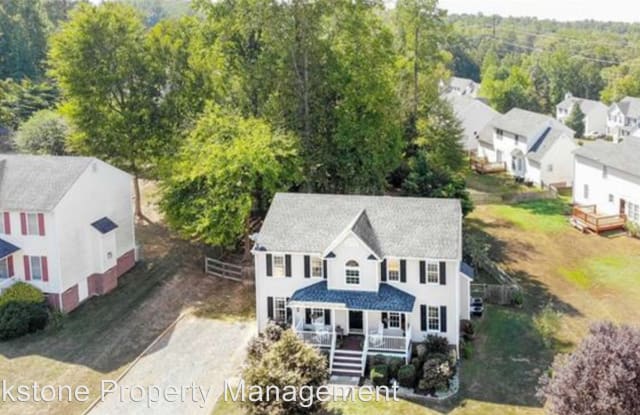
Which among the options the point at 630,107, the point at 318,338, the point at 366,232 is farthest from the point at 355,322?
the point at 630,107

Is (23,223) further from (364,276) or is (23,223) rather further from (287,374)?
(287,374)

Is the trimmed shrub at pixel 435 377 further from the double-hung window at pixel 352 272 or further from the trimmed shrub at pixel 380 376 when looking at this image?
the double-hung window at pixel 352 272

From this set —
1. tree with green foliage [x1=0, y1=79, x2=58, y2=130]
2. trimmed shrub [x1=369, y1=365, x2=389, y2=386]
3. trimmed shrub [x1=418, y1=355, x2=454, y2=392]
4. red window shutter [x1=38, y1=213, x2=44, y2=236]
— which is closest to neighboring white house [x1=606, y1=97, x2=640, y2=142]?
tree with green foliage [x1=0, y1=79, x2=58, y2=130]

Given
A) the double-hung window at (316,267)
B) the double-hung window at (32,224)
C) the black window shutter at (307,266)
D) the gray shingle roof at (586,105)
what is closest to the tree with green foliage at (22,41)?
the double-hung window at (32,224)

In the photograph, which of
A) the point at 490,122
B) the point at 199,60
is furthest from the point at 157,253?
the point at 490,122

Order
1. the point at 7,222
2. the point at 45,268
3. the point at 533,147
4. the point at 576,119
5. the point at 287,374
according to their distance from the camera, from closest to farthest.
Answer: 1. the point at 287,374
2. the point at 45,268
3. the point at 7,222
4. the point at 533,147
5. the point at 576,119
